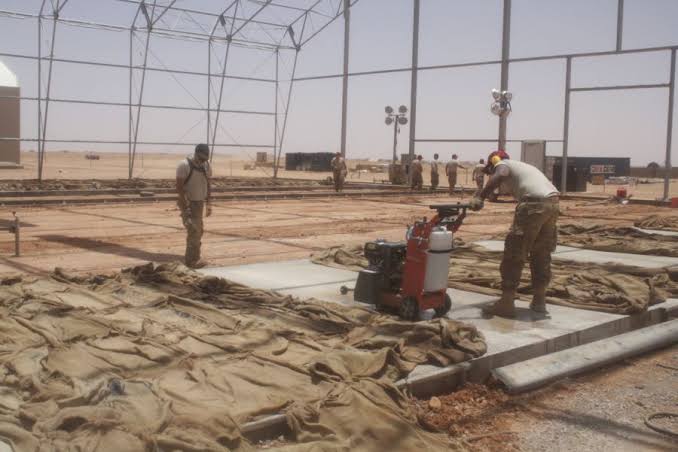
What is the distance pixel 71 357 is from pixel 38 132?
19323mm

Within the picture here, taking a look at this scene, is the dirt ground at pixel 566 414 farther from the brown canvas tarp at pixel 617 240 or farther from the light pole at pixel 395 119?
the light pole at pixel 395 119

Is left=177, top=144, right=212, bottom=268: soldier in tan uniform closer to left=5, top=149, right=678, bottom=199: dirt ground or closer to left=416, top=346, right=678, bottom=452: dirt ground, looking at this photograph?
left=416, top=346, right=678, bottom=452: dirt ground

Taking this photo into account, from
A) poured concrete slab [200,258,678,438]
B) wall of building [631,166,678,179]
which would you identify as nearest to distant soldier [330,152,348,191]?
poured concrete slab [200,258,678,438]

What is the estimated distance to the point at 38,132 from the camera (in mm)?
22469

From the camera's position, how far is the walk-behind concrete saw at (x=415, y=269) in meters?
6.32

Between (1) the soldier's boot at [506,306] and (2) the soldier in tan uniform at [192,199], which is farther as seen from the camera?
(2) the soldier in tan uniform at [192,199]

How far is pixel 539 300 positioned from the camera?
7141 mm

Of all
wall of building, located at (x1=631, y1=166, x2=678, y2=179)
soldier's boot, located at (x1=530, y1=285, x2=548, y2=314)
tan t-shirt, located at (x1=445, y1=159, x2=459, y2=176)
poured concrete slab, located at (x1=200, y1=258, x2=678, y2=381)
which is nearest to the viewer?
poured concrete slab, located at (x1=200, y1=258, x2=678, y2=381)

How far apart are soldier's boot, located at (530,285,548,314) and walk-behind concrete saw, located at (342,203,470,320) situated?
88 centimetres

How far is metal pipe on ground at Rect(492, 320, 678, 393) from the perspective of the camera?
18.1 feet

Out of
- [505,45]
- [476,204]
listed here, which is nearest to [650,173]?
[505,45]

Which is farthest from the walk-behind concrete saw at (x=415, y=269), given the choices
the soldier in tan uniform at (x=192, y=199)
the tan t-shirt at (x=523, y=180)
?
the soldier in tan uniform at (x=192, y=199)

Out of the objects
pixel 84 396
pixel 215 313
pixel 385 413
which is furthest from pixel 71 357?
pixel 385 413

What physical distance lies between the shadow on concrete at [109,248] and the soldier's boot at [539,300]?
210 inches
